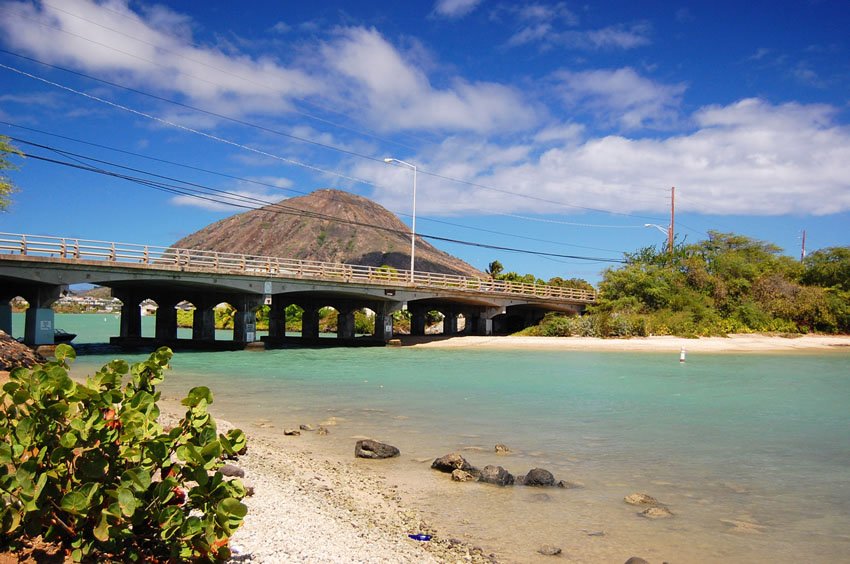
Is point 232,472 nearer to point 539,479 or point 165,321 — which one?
point 539,479

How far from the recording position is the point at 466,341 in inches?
2292

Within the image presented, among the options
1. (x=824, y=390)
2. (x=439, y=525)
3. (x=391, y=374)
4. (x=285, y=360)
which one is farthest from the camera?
(x=285, y=360)

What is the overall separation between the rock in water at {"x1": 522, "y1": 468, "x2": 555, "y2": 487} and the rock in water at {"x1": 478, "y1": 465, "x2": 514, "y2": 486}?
28 centimetres

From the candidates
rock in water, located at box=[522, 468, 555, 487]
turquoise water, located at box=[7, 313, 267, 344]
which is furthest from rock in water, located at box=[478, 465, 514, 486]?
turquoise water, located at box=[7, 313, 267, 344]

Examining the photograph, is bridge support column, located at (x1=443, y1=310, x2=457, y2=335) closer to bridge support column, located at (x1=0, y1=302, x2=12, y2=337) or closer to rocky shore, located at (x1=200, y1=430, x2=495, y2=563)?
bridge support column, located at (x1=0, y1=302, x2=12, y2=337)

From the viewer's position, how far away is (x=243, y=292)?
4597cm

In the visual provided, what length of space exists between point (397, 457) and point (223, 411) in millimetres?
7822

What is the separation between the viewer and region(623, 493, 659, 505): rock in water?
10.4m

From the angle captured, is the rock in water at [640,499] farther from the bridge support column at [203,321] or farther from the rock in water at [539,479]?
the bridge support column at [203,321]

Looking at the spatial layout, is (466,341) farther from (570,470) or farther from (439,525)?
(439,525)

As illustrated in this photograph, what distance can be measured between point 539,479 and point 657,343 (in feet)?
156

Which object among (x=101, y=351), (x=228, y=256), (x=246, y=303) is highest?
(x=228, y=256)

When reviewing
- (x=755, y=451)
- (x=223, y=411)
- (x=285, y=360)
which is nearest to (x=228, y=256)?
(x=285, y=360)

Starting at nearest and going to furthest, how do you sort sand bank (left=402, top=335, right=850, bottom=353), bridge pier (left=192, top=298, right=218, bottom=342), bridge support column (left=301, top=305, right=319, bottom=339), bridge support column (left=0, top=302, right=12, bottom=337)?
bridge support column (left=0, top=302, right=12, bottom=337) → bridge pier (left=192, top=298, right=218, bottom=342) → sand bank (left=402, top=335, right=850, bottom=353) → bridge support column (left=301, top=305, right=319, bottom=339)
